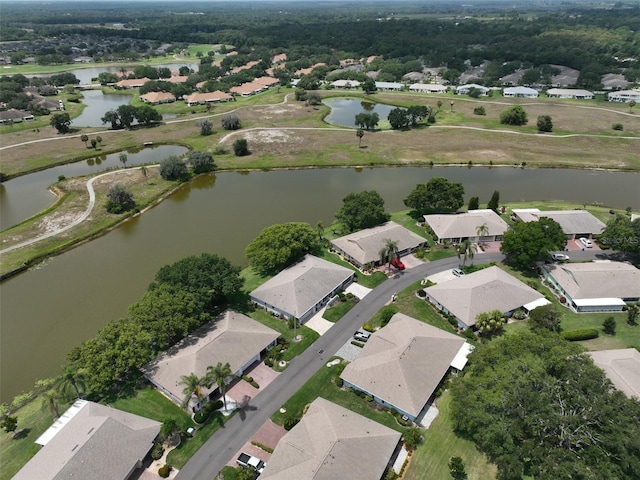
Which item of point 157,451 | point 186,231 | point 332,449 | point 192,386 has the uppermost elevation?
point 192,386

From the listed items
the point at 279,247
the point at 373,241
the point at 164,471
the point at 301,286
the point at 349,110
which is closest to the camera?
the point at 164,471

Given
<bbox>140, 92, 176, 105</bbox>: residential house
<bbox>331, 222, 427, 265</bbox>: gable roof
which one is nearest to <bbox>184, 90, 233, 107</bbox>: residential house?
<bbox>140, 92, 176, 105</bbox>: residential house

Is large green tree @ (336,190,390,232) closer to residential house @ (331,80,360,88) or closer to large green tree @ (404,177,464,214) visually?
large green tree @ (404,177,464,214)

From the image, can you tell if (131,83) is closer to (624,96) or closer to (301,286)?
(301,286)

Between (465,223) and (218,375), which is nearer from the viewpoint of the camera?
(218,375)

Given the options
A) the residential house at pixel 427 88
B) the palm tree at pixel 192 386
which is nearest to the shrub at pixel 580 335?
the palm tree at pixel 192 386

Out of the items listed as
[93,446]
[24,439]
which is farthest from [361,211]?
[24,439]

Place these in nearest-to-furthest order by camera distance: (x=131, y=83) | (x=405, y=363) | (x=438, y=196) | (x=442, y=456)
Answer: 1. (x=442, y=456)
2. (x=405, y=363)
3. (x=438, y=196)
4. (x=131, y=83)
